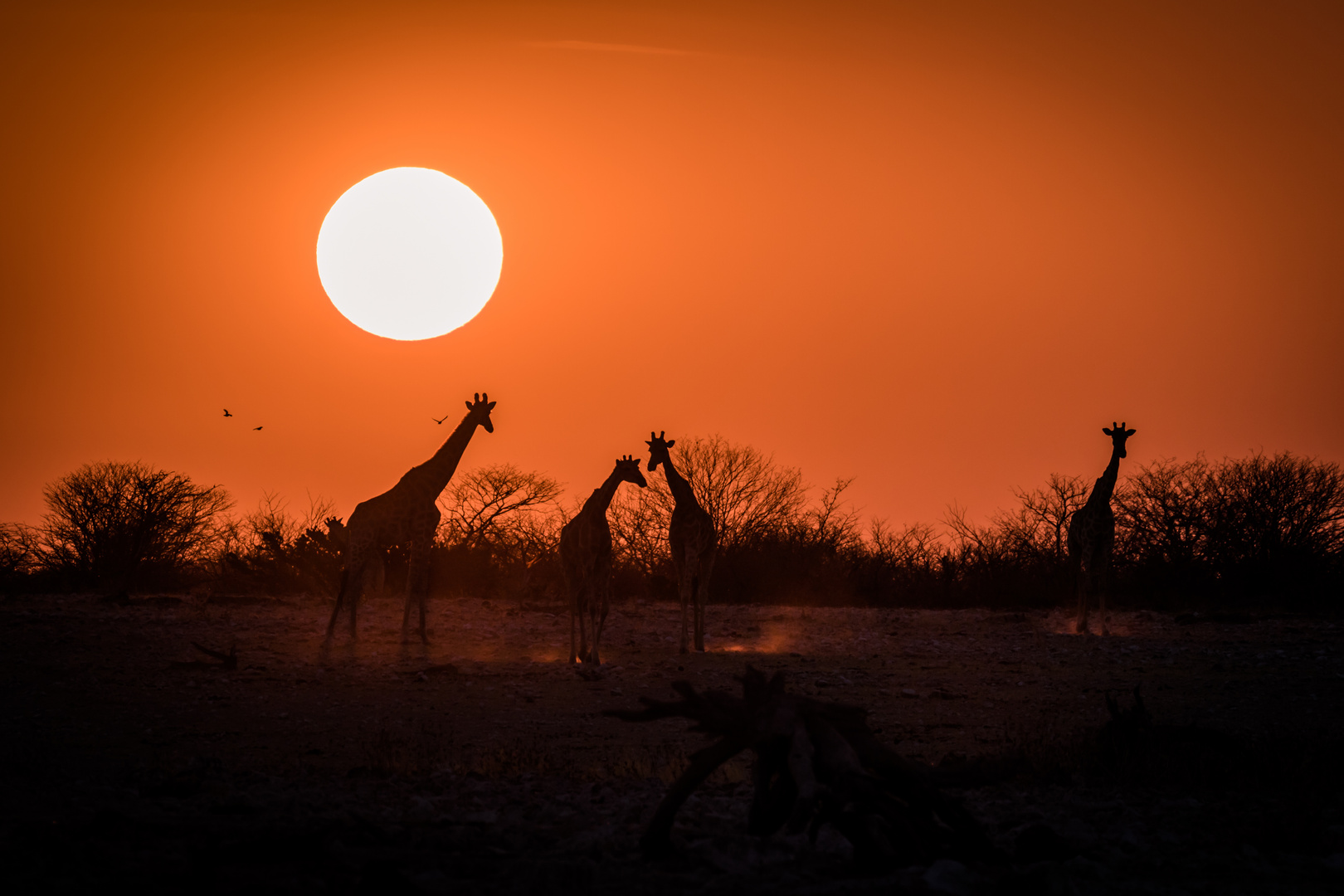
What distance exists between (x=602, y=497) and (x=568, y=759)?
718 cm

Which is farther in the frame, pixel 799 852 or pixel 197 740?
pixel 197 740

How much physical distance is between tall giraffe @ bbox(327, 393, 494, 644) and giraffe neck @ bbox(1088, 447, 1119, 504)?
11526mm

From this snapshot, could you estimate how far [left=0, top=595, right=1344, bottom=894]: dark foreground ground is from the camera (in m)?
4.80

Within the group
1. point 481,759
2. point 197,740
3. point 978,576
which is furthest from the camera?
point 978,576

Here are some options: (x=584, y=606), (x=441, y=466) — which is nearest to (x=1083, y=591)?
(x=584, y=606)

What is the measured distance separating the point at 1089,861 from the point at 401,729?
6.31 meters

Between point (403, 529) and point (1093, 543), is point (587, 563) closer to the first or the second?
point (403, 529)

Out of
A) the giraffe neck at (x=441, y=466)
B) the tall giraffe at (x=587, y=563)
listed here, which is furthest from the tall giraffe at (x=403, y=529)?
the tall giraffe at (x=587, y=563)

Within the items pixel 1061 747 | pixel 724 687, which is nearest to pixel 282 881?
pixel 1061 747

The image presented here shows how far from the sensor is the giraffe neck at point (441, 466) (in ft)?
54.1

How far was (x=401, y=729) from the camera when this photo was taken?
952 cm

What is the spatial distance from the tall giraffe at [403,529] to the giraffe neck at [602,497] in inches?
102

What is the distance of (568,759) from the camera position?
8.27 meters

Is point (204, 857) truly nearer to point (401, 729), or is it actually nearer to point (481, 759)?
point (481, 759)
